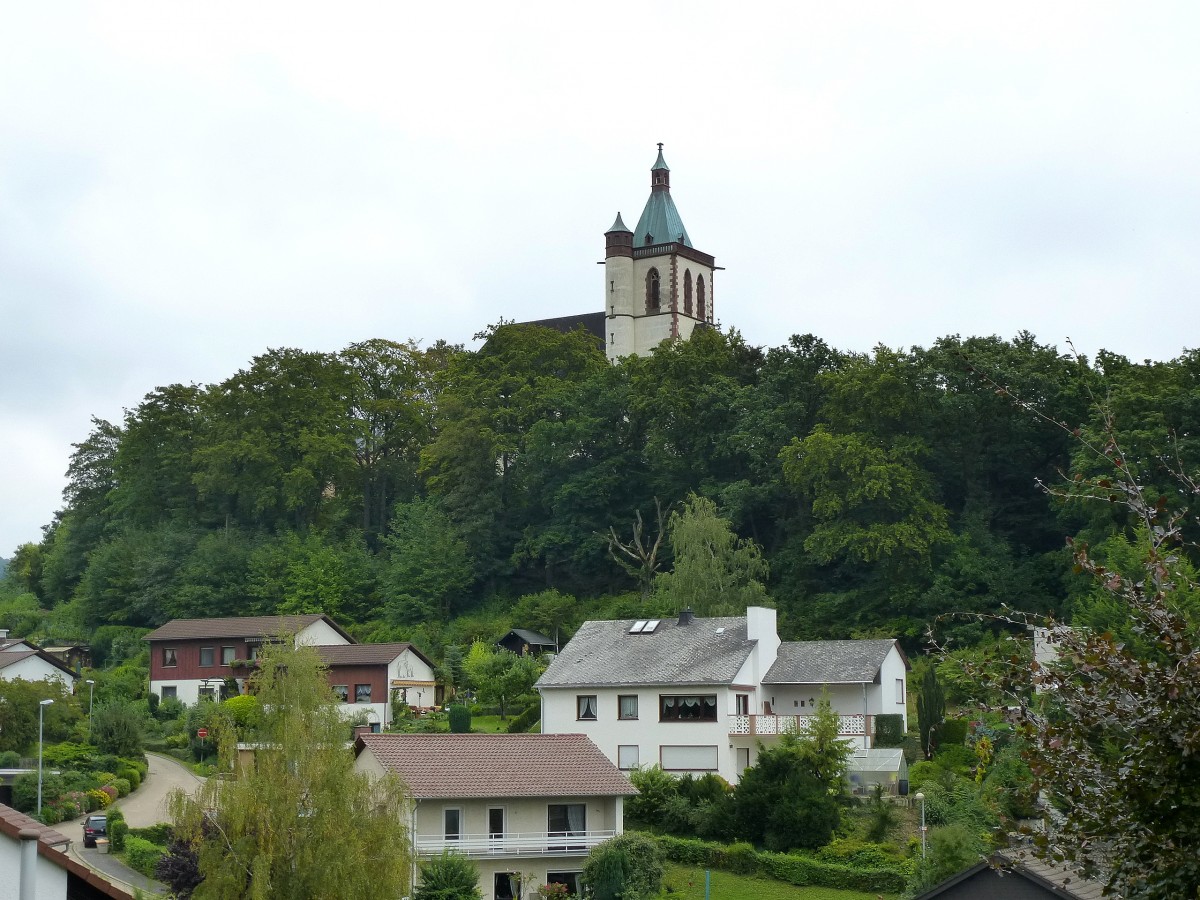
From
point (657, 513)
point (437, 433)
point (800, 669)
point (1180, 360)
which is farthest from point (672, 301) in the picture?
point (800, 669)

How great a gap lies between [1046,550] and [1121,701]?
198 ft

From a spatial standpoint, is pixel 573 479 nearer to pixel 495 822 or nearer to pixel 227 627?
pixel 227 627

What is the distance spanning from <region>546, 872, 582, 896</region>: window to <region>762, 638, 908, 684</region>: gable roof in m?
15.3

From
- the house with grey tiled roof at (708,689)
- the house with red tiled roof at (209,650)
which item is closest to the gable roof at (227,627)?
the house with red tiled roof at (209,650)

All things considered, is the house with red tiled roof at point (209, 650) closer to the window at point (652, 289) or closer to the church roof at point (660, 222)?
the window at point (652, 289)

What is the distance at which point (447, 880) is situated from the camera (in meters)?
34.6

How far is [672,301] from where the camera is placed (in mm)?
94438

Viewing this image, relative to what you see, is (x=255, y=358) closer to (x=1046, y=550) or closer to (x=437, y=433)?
(x=437, y=433)

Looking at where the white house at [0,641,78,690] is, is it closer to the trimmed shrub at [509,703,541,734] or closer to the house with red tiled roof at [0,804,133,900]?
the trimmed shrub at [509,703,541,734]

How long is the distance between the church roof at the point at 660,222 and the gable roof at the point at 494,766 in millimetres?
58413

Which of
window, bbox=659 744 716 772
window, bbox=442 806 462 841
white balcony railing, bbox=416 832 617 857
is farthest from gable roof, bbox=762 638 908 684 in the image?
window, bbox=442 806 462 841

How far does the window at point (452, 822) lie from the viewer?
38969 mm

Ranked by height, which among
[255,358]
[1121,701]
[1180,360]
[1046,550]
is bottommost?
[1121,701]

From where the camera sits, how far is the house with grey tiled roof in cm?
5066
